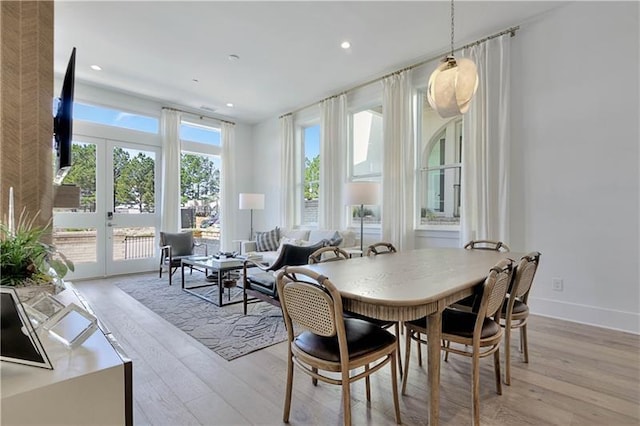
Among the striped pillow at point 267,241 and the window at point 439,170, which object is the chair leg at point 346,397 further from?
the striped pillow at point 267,241

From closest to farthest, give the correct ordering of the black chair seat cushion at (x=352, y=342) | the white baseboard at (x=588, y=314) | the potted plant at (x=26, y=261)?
the potted plant at (x=26, y=261) → the black chair seat cushion at (x=352, y=342) → the white baseboard at (x=588, y=314)

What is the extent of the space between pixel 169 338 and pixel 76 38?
368cm

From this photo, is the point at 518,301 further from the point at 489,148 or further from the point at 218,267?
the point at 218,267

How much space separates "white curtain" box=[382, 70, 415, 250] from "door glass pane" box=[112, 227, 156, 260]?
4314mm

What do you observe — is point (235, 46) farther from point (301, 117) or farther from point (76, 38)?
point (301, 117)

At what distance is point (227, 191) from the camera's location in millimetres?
6727

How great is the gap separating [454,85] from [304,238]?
3570 millimetres

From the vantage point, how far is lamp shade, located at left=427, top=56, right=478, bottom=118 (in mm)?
2377

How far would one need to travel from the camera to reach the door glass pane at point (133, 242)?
5.49 meters

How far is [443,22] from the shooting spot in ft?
11.1

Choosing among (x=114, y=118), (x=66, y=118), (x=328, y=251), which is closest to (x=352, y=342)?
(x=328, y=251)

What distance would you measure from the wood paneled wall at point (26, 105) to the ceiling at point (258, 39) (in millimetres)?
992

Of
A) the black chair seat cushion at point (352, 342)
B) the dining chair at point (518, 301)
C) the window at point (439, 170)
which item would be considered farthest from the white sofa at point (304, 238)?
the black chair seat cushion at point (352, 342)

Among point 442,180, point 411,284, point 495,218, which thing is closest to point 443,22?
point 442,180
